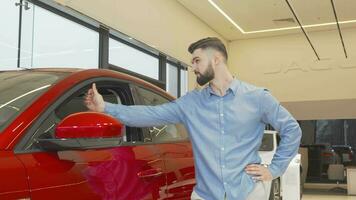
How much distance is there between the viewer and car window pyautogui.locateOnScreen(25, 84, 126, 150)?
1.66 metres

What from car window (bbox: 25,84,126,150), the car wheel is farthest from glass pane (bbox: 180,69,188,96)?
car window (bbox: 25,84,126,150)

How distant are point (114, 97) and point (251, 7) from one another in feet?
25.3

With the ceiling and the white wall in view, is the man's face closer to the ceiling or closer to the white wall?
the ceiling

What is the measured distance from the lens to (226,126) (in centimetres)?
199

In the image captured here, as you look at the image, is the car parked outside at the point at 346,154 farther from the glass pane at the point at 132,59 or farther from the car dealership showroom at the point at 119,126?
the car dealership showroom at the point at 119,126

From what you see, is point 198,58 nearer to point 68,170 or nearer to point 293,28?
point 68,170

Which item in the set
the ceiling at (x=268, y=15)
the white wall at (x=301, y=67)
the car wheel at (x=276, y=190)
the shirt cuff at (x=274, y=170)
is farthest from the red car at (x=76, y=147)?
the white wall at (x=301, y=67)

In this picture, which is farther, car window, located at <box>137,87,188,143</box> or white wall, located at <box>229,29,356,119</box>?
white wall, located at <box>229,29,356,119</box>

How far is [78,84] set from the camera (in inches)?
75.4

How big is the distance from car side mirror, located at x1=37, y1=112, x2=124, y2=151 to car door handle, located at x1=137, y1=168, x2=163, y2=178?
18.7 inches

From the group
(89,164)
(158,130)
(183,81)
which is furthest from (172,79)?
(89,164)

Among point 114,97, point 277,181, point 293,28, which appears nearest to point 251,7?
point 293,28

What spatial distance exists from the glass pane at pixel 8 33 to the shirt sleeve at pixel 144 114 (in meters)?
3.40

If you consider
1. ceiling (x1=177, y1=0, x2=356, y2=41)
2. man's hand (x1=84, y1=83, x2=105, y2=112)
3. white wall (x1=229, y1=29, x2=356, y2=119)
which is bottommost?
man's hand (x1=84, y1=83, x2=105, y2=112)
